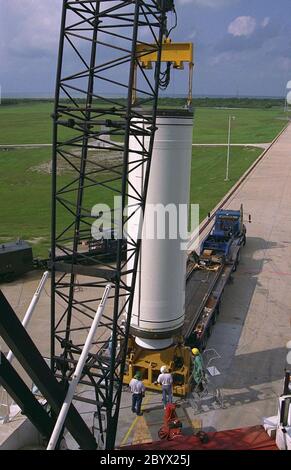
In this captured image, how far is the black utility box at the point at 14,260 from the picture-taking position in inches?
840

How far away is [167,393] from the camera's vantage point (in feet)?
42.3

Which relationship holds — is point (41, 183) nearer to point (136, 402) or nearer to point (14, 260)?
point (14, 260)

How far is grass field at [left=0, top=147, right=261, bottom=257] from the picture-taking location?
30109 mm

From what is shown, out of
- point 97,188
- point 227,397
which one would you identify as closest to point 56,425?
point 227,397

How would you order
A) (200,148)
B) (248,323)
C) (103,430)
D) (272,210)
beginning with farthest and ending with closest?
1. (200,148)
2. (272,210)
3. (248,323)
4. (103,430)

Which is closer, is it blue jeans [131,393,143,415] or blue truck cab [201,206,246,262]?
blue jeans [131,393,143,415]

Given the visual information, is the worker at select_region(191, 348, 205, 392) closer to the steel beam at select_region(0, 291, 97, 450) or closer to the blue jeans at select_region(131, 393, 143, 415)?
the blue jeans at select_region(131, 393, 143, 415)

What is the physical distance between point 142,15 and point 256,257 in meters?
17.6

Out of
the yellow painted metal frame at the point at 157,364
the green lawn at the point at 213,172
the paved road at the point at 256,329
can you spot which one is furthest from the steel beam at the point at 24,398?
the green lawn at the point at 213,172

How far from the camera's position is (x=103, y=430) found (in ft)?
39.3

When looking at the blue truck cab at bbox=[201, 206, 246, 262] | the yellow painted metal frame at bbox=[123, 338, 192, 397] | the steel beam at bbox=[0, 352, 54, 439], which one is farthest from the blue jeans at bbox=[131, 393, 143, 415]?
the blue truck cab at bbox=[201, 206, 246, 262]

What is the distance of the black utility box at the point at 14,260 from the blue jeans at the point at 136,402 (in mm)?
10657

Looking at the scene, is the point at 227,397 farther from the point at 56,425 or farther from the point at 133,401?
the point at 56,425

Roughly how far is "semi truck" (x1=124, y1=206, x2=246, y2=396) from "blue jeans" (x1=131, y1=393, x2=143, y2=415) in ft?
3.83
